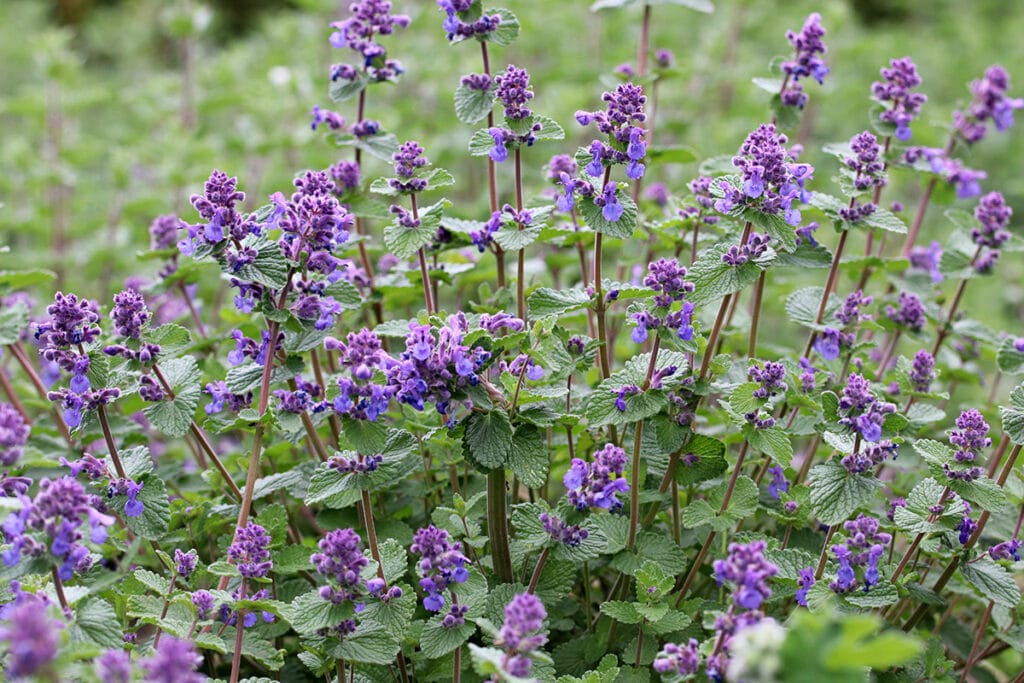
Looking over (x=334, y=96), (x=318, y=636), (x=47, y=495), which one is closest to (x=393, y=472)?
(x=318, y=636)

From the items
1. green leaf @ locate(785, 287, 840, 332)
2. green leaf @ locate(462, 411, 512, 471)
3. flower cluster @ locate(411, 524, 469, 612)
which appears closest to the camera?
flower cluster @ locate(411, 524, 469, 612)

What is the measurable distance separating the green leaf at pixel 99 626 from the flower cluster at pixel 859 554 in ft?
5.69

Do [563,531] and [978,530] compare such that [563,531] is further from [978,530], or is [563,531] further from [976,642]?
[976,642]

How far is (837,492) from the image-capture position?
2.49m

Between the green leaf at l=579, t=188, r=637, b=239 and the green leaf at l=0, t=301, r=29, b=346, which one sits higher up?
the green leaf at l=579, t=188, r=637, b=239

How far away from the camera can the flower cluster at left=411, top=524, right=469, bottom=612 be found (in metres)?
2.29

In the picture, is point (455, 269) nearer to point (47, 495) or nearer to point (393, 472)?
point (393, 472)

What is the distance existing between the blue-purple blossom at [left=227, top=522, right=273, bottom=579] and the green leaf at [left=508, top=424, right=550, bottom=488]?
0.64 metres

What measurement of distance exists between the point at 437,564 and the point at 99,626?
0.79m

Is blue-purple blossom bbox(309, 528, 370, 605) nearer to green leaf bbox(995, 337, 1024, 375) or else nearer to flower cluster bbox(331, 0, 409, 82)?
flower cluster bbox(331, 0, 409, 82)

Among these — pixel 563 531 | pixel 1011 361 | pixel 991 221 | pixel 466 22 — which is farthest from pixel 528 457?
pixel 991 221

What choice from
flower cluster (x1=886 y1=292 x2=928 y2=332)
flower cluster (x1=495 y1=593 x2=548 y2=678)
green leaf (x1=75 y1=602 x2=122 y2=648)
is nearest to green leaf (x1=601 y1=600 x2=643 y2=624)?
flower cluster (x1=495 y1=593 x2=548 y2=678)

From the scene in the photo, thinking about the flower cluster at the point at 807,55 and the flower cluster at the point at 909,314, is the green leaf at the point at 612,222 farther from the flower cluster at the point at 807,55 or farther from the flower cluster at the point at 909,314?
the flower cluster at the point at 909,314

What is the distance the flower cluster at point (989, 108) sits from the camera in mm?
3400
